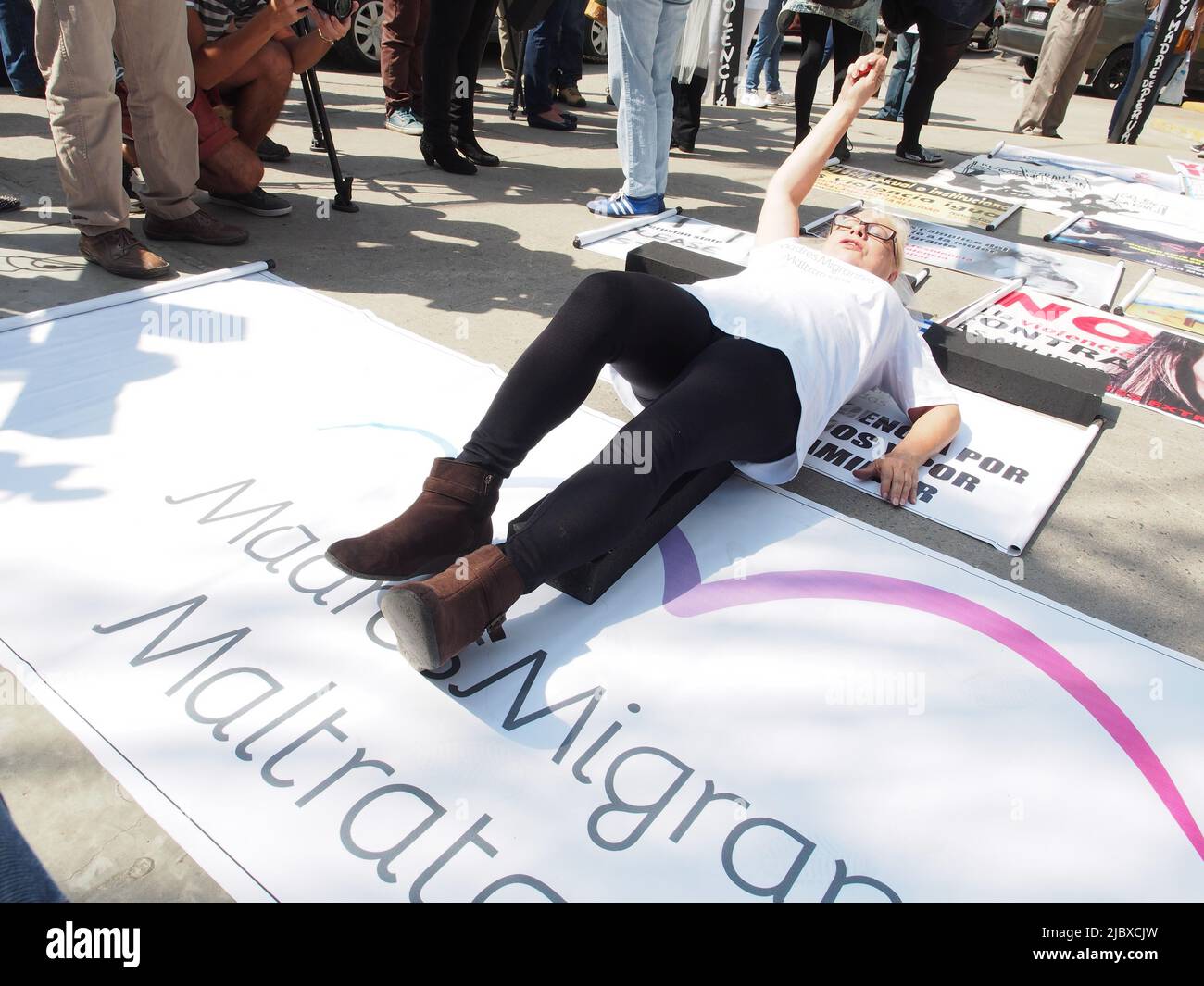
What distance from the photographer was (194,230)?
325 centimetres

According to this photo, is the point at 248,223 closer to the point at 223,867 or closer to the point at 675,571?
the point at 675,571

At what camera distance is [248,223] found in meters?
3.60

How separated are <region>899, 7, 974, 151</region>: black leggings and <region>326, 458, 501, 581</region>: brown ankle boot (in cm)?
514

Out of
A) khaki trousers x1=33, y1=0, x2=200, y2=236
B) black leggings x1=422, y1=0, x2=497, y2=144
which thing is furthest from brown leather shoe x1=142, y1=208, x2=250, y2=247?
black leggings x1=422, y1=0, x2=497, y2=144

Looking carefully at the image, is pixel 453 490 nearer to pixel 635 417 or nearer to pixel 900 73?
pixel 635 417

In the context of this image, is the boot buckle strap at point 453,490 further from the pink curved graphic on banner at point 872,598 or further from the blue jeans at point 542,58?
the blue jeans at point 542,58

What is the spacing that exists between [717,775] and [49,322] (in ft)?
7.81

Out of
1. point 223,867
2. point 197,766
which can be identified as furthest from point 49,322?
point 223,867

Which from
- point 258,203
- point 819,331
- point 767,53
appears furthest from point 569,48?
point 819,331

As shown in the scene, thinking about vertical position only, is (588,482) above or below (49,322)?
above

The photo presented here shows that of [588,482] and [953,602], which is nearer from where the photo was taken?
[588,482]

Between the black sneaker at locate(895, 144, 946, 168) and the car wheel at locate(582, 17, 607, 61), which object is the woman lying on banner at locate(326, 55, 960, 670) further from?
the car wheel at locate(582, 17, 607, 61)

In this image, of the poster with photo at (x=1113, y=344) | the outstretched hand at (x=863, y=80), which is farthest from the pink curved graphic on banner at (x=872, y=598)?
the outstretched hand at (x=863, y=80)
